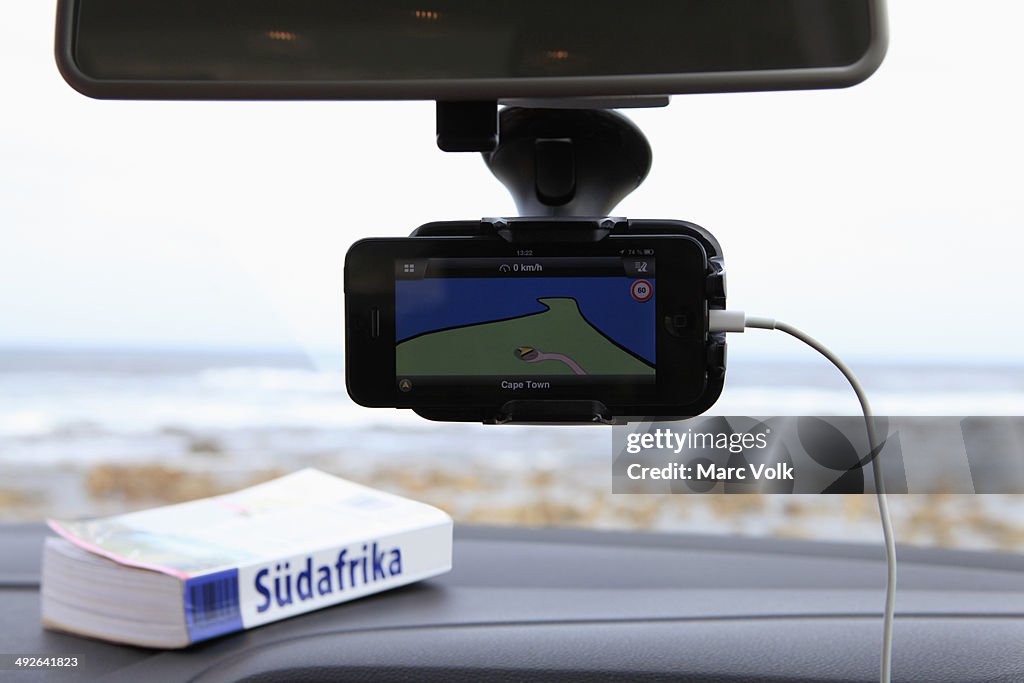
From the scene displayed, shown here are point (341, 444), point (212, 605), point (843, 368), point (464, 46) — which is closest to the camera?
point (464, 46)

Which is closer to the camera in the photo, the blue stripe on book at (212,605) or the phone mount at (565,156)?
the phone mount at (565,156)

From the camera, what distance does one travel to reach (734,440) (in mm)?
939

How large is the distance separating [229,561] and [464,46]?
596 millimetres

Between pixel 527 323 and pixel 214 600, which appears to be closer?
pixel 527 323

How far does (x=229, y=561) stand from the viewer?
2.83ft

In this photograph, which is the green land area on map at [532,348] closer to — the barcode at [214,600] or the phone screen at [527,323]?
the phone screen at [527,323]

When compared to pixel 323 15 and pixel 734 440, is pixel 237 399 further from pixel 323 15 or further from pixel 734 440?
pixel 323 15

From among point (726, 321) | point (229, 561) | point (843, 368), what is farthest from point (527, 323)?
point (229, 561)

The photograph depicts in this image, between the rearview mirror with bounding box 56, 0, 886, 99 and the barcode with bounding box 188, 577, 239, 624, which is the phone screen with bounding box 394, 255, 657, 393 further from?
the barcode with bounding box 188, 577, 239, 624

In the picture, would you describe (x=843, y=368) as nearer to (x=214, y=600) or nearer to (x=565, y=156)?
(x=565, y=156)

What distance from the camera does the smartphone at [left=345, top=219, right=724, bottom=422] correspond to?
1.69ft

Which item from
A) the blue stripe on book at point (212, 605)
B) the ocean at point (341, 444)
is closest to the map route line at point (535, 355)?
the ocean at point (341, 444)

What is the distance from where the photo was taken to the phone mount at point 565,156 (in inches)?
24.0

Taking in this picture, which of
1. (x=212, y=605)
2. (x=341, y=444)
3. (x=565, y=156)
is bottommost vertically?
(x=341, y=444)
